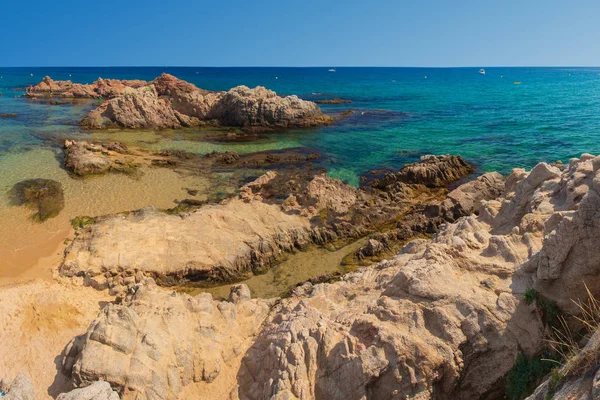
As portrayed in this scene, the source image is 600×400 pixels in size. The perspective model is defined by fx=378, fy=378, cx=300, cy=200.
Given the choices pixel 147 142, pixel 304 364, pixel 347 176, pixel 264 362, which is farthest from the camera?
pixel 147 142

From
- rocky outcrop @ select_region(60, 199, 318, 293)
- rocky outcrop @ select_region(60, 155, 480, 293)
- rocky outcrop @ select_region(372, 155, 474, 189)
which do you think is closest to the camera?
rocky outcrop @ select_region(60, 199, 318, 293)

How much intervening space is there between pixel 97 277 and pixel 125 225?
352 centimetres

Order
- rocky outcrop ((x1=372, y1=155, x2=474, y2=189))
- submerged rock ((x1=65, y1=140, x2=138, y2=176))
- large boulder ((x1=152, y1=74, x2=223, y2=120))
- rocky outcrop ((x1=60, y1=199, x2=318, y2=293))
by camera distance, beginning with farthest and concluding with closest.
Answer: large boulder ((x1=152, y1=74, x2=223, y2=120)) < submerged rock ((x1=65, y1=140, x2=138, y2=176)) < rocky outcrop ((x1=372, y1=155, x2=474, y2=189)) < rocky outcrop ((x1=60, y1=199, x2=318, y2=293))

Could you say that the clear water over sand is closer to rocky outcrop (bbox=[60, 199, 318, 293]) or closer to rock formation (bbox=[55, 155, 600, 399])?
rocky outcrop (bbox=[60, 199, 318, 293])

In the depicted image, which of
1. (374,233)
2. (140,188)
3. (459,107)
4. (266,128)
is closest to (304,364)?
(374,233)

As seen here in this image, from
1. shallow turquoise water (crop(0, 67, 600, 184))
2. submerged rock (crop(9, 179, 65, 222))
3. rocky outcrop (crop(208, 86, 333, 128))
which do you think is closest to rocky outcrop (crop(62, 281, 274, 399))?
submerged rock (crop(9, 179, 65, 222))

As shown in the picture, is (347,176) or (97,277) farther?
(347,176)

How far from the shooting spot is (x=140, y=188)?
25.3 meters

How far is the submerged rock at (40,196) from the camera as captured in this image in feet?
70.3

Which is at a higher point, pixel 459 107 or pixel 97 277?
pixel 459 107

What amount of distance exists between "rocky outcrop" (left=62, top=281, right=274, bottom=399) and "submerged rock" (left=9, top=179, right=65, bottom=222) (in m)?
13.1

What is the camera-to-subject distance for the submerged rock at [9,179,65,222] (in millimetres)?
21422

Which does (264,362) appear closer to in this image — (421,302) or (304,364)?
(304,364)

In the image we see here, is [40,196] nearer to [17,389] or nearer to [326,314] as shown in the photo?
[17,389]
